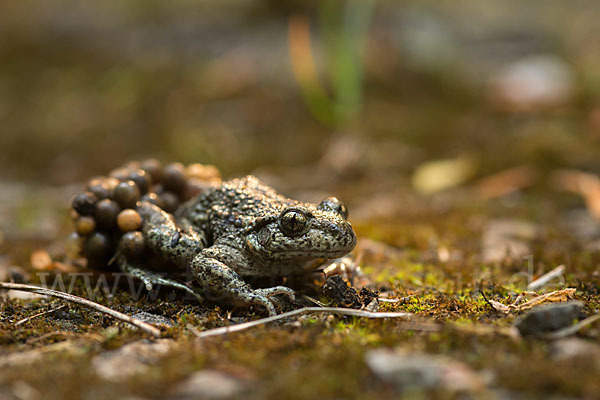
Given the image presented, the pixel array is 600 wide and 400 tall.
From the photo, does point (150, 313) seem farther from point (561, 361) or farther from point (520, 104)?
point (520, 104)

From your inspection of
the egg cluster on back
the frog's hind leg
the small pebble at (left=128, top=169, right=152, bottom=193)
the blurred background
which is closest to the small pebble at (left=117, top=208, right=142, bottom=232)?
the egg cluster on back

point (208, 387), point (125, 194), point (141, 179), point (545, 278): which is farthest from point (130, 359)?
point (545, 278)

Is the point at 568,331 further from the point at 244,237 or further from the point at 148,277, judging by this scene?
the point at 148,277

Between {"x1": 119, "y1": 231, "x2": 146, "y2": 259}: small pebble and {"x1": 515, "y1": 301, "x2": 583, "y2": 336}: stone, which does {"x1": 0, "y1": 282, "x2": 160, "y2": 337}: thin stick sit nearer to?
{"x1": 119, "y1": 231, "x2": 146, "y2": 259}: small pebble

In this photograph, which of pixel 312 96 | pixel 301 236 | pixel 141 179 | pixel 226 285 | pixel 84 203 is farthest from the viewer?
pixel 312 96

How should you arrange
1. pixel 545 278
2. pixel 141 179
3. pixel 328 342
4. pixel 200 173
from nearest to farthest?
pixel 328 342 < pixel 545 278 < pixel 141 179 < pixel 200 173

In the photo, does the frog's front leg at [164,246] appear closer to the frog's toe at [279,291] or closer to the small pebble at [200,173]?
the frog's toe at [279,291]
